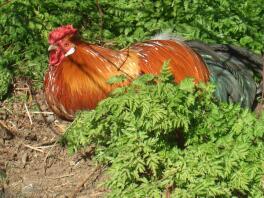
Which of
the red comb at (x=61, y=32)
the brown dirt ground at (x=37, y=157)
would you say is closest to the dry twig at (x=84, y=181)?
the brown dirt ground at (x=37, y=157)

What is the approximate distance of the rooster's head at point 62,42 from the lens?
4906 mm

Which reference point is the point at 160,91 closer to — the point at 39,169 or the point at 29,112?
the point at 39,169

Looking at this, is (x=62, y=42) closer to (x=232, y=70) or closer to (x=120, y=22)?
(x=120, y=22)

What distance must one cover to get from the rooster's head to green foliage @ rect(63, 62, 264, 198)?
0.81 m

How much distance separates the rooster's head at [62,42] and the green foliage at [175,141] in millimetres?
815

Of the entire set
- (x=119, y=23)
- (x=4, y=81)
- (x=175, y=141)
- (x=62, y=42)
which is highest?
(x=62, y=42)

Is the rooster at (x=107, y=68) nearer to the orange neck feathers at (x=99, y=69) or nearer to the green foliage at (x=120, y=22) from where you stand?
the orange neck feathers at (x=99, y=69)

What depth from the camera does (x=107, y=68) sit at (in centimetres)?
484

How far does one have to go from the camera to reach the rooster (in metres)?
4.83

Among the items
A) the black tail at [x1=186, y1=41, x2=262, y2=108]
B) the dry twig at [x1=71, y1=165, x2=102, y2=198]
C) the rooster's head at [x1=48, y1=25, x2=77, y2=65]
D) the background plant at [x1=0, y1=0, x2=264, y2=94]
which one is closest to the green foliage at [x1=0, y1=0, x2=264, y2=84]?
the background plant at [x1=0, y1=0, x2=264, y2=94]

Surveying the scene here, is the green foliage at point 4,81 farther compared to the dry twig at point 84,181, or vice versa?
the green foliage at point 4,81

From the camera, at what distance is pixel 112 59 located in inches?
193

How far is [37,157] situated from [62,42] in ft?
2.92

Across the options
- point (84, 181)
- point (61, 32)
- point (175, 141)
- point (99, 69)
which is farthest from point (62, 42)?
point (175, 141)
